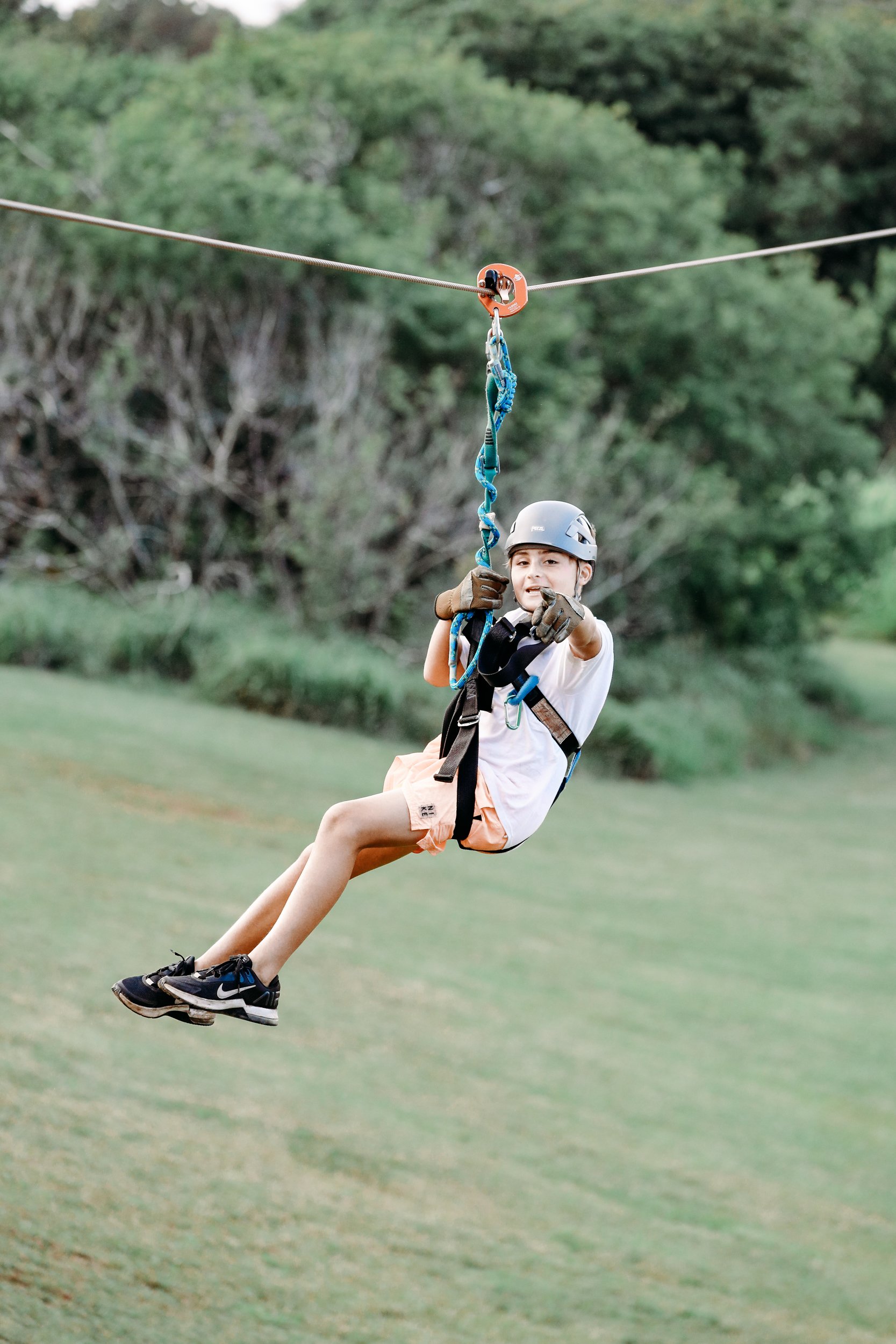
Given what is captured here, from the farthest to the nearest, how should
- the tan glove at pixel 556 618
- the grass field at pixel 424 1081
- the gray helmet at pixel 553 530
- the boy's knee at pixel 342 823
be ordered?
the grass field at pixel 424 1081 → the gray helmet at pixel 553 530 → the boy's knee at pixel 342 823 → the tan glove at pixel 556 618

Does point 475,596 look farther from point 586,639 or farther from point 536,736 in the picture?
point 536,736

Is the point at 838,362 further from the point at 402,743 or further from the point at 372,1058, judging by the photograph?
the point at 372,1058

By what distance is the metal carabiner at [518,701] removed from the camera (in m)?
3.66

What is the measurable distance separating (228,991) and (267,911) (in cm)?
30

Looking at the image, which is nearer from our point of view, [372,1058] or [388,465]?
[372,1058]

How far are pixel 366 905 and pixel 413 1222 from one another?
4717 mm

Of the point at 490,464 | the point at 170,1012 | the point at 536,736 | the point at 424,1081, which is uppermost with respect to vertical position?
the point at 490,464

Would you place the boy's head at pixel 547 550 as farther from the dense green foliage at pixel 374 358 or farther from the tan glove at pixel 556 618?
the dense green foliage at pixel 374 358

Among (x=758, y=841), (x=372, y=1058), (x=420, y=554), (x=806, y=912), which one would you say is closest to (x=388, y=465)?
(x=420, y=554)

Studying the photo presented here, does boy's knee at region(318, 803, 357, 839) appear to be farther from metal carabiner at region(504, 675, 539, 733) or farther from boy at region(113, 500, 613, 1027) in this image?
metal carabiner at region(504, 675, 539, 733)

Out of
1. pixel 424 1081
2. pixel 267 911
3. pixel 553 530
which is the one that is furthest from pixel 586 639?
pixel 424 1081

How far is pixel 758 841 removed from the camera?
1689 cm

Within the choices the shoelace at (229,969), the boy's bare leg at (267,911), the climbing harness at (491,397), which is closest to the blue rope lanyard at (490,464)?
Answer: the climbing harness at (491,397)

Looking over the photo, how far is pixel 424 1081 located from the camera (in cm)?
986
